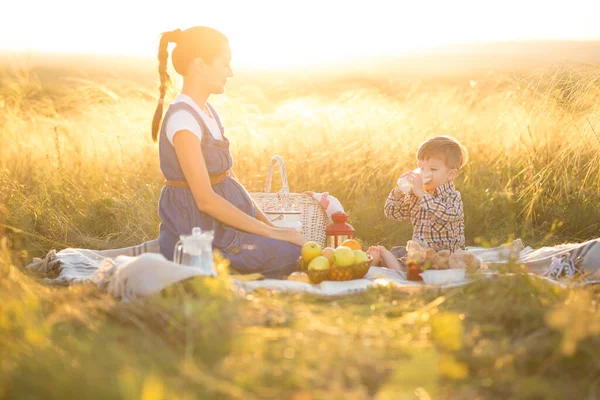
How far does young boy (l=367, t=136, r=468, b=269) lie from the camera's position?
4859 millimetres

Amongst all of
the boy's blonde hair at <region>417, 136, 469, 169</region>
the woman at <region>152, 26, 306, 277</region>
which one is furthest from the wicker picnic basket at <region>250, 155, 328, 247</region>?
the boy's blonde hair at <region>417, 136, 469, 169</region>

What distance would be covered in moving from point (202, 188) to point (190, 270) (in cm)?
93

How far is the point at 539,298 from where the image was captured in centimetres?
315

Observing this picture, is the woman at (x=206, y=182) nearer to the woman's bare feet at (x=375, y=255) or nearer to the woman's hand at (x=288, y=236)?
the woman's hand at (x=288, y=236)

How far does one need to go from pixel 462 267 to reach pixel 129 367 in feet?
9.03

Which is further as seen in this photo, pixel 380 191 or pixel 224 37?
pixel 380 191

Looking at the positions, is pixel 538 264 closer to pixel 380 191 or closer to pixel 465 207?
pixel 465 207

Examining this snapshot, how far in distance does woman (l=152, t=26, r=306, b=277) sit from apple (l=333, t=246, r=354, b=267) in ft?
1.11

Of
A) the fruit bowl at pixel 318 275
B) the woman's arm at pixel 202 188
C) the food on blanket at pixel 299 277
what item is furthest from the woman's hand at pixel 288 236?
the fruit bowl at pixel 318 275

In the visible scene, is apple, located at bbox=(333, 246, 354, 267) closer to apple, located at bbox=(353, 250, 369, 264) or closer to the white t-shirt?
apple, located at bbox=(353, 250, 369, 264)

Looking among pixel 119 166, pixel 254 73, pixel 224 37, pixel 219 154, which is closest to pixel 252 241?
pixel 219 154

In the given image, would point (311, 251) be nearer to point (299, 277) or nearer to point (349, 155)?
point (299, 277)

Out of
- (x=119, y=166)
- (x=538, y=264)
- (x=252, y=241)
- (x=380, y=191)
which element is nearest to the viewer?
(x=252, y=241)

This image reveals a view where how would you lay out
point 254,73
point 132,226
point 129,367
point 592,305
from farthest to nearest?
point 254,73 < point 132,226 < point 592,305 < point 129,367
